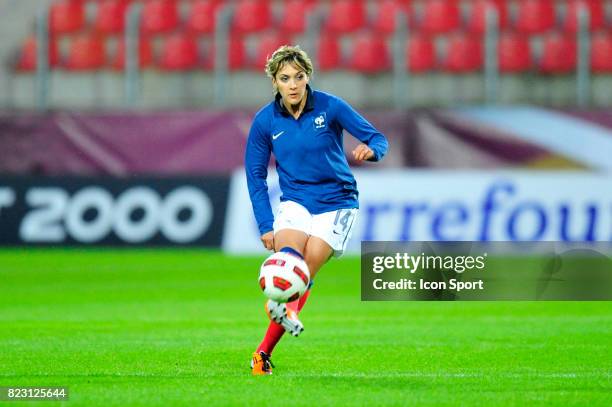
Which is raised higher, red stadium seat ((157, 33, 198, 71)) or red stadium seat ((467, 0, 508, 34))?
red stadium seat ((467, 0, 508, 34))

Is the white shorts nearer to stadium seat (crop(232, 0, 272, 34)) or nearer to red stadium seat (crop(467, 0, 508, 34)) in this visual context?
red stadium seat (crop(467, 0, 508, 34))

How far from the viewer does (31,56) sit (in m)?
19.3

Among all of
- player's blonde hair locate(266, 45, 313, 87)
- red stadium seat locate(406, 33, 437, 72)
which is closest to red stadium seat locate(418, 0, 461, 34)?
red stadium seat locate(406, 33, 437, 72)

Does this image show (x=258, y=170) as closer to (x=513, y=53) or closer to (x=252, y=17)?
(x=513, y=53)

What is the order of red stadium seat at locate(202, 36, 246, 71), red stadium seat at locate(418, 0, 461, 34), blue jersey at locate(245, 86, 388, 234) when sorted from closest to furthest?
blue jersey at locate(245, 86, 388, 234) < red stadium seat at locate(202, 36, 246, 71) < red stadium seat at locate(418, 0, 461, 34)

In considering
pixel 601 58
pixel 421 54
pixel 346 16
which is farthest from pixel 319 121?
pixel 346 16

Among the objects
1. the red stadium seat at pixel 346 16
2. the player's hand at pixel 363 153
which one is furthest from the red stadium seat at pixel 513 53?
the player's hand at pixel 363 153

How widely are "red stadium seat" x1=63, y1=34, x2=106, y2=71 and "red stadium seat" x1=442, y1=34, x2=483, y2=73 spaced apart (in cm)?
523

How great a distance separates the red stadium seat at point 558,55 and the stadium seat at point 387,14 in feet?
7.17

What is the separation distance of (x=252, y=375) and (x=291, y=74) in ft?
5.94

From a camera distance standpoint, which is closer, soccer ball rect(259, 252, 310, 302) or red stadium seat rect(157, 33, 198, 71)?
soccer ball rect(259, 252, 310, 302)

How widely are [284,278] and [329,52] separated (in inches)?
487

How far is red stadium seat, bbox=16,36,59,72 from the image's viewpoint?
19.1m

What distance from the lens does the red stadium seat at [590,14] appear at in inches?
744
